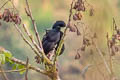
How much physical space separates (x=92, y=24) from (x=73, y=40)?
2.86 m

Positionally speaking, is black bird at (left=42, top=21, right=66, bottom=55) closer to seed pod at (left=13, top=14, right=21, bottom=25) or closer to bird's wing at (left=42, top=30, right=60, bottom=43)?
bird's wing at (left=42, top=30, right=60, bottom=43)

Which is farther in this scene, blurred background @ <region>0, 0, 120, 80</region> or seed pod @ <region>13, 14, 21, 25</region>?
blurred background @ <region>0, 0, 120, 80</region>

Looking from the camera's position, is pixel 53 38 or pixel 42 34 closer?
pixel 53 38

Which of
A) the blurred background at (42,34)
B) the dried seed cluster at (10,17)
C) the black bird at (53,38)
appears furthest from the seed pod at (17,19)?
the blurred background at (42,34)

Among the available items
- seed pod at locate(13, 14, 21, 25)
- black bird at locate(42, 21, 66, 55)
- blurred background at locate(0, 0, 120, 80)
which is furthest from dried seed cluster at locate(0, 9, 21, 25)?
blurred background at locate(0, 0, 120, 80)

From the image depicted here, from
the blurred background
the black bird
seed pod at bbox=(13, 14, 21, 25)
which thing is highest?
seed pod at bbox=(13, 14, 21, 25)

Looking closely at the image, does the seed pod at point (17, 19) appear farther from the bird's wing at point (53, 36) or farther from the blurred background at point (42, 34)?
the blurred background at point (42, 34)

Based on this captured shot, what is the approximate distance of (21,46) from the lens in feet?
17.6

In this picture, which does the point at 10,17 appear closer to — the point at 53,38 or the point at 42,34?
the point at 53,38

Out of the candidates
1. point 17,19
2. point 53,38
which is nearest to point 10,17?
point 17,19

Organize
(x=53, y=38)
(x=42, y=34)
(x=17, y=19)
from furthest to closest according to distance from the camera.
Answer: (x=42, y=34) < (x=53, y=38) < (x=17, y=19)

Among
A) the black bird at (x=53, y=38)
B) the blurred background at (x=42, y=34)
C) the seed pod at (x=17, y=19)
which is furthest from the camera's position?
the blurred background at (x=42, y=34)

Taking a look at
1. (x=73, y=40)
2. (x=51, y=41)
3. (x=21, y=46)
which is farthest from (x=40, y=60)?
(x=21, y=46)

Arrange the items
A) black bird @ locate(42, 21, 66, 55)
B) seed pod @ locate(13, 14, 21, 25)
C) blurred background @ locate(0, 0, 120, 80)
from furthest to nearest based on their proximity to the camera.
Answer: blurred background @ locate(0, 0, 120, 80)
black bird @ locate(42, 21, 66, 55)
seed pod @ locate(13, 14, 21, 25)
